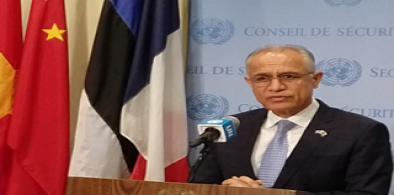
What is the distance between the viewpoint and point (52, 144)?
2.26 metres

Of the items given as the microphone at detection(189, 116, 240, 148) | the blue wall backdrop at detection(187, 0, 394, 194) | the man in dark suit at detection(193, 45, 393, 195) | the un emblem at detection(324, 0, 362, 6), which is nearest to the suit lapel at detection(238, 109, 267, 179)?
the man in dark suit at detection(193, 45, 393, 195)

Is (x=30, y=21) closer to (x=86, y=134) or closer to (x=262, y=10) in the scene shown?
(x=86, y=134)

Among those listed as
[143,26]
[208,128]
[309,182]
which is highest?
[143,26]

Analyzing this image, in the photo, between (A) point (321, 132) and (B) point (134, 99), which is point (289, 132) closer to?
(A) point (321, 132)

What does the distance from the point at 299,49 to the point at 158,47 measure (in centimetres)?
61

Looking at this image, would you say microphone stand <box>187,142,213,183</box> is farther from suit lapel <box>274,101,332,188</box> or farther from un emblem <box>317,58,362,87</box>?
un emblem <box>317,58,362,87</box>

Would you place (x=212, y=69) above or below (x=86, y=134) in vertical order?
above

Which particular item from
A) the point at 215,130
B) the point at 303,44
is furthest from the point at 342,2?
the point at 215,130

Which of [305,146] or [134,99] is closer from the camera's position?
[305,146]

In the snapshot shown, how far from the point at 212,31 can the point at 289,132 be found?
0.72m

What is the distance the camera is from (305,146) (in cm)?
190

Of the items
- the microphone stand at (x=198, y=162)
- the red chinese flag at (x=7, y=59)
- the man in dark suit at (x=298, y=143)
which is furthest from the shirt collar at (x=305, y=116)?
the red chinese flag at (x=7, y=59)

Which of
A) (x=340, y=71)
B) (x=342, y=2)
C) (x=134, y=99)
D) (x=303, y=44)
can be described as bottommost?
(x=134, y=99)

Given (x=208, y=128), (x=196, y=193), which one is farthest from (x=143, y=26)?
(x=196, y=193)
